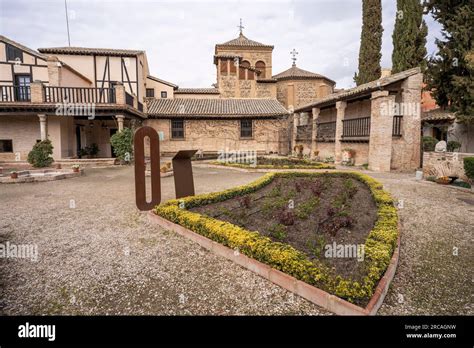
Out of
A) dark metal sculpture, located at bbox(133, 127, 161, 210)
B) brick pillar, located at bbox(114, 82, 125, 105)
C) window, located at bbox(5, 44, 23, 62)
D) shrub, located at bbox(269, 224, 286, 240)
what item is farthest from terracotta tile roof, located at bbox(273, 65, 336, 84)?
shrub, located at bbox(269, 224, 286, 240)

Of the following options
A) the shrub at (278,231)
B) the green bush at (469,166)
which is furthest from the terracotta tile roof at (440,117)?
the shrub at (278,231)

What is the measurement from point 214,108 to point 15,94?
15232mm

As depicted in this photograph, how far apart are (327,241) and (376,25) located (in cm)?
2356

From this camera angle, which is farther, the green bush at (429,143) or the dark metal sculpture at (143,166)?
the green bush at (429,143)

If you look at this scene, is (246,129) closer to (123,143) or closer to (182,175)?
(123,143)

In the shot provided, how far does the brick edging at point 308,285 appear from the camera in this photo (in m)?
2.69

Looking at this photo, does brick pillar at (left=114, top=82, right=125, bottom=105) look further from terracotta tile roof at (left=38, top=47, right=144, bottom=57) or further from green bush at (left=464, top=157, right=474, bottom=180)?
green bush at (left=464, top=157, right=474, bottom=180)

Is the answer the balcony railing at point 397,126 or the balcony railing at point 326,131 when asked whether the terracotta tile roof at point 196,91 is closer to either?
the balcony railing at point 326,131

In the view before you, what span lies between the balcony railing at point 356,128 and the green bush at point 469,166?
626cm

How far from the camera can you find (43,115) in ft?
53.6

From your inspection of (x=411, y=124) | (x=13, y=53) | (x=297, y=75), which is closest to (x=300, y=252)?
(x=411, y=124)

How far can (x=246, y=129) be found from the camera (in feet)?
82.9
